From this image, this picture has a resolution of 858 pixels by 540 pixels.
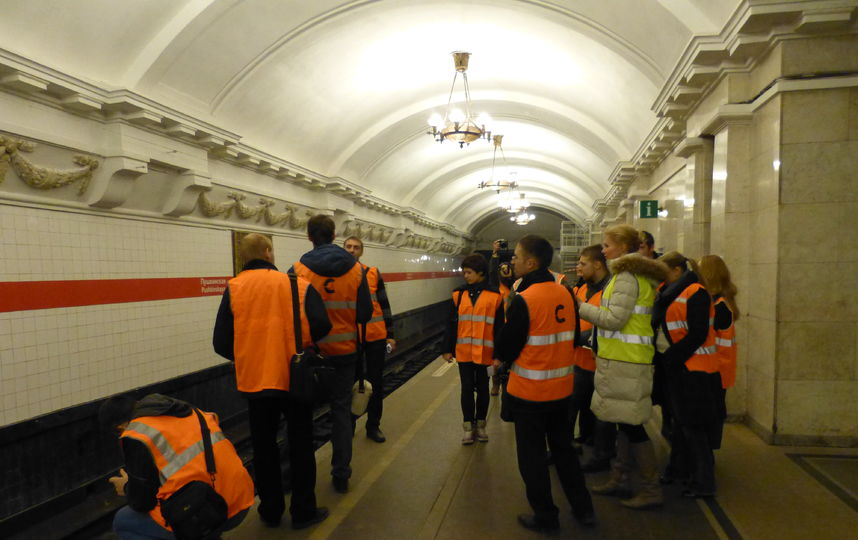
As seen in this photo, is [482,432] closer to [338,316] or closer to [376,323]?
[376,323]

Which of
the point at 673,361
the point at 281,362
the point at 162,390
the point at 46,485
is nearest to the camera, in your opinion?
the point at 281,362

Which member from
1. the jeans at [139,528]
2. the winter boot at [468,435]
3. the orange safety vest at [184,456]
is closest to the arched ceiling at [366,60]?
the orange safety vest at [184,456]

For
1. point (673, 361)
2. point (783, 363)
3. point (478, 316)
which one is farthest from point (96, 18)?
point (783, 363)

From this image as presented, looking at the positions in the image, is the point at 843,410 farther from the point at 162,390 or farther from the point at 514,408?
the point at 162,390

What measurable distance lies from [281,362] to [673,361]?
2580 mm

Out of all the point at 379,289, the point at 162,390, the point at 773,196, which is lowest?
the point at 162,390

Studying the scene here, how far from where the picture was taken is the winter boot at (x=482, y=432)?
15.3ft

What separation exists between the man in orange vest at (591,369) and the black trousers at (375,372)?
1877mm

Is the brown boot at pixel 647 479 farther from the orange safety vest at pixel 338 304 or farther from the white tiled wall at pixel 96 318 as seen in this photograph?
the white tiled wall at pixel 96 318

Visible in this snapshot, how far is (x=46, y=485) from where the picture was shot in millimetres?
4523

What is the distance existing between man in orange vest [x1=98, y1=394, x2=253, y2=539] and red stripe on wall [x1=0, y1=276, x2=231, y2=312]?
3149mm

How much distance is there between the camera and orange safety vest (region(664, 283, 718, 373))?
3.23 m

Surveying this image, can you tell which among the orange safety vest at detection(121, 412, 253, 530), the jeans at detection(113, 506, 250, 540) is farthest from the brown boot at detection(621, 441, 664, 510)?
the jeans at detection(113, 506, 250, 540)

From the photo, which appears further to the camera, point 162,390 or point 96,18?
point 162,390
